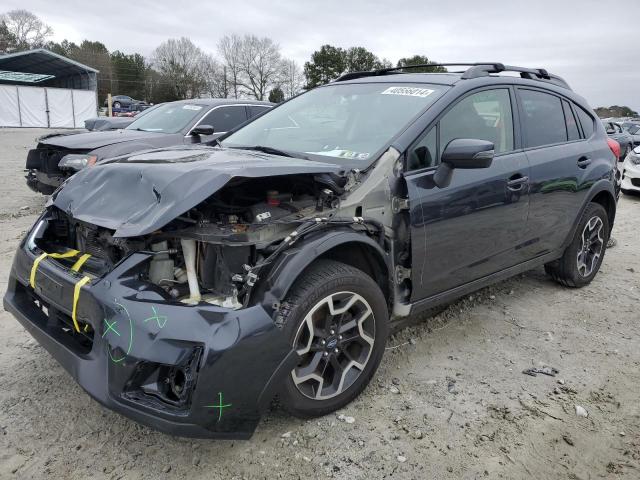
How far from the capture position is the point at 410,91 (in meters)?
3.38

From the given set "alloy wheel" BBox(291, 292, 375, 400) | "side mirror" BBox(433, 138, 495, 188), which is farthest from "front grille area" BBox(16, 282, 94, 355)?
"side mirror" BBox(433, 138, 495, 188)

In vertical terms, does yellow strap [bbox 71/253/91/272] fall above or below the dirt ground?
above

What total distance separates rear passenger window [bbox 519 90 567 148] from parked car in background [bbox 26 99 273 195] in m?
3.25

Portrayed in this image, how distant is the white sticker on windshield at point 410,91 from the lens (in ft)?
10.8

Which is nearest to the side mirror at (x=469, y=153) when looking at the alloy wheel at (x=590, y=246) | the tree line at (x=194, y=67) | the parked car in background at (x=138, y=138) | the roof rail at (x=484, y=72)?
the roof rail at (x=484, y=72)

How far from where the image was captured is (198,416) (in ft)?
6.73

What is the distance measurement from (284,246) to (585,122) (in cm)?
350

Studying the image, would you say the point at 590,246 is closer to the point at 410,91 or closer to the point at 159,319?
the point at 410,91

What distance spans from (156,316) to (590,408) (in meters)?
2.43

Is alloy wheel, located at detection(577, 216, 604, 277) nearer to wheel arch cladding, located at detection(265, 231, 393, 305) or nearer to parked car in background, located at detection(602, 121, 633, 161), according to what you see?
wheel arch cladding, located at detection(265, 231, 393, 305)

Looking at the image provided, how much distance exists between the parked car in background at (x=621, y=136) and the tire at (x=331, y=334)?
17214 millimetres

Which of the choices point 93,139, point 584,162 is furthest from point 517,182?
point 93,139

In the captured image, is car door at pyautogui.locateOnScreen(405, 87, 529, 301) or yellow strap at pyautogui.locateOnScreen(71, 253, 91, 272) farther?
car door at pyautogui.locateOnScreen(405, 87, 529, 301)

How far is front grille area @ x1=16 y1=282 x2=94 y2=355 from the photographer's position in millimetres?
2375
